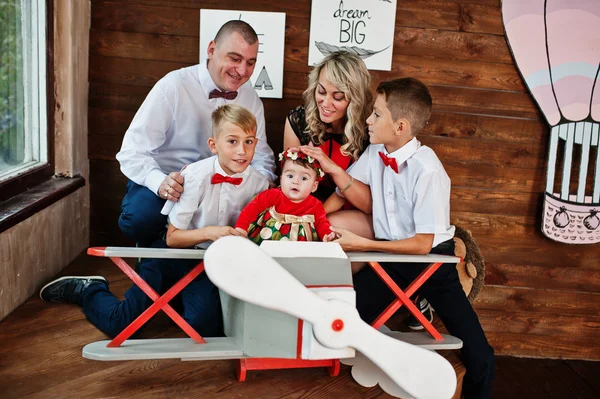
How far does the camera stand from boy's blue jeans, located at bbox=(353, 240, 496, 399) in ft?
6.33

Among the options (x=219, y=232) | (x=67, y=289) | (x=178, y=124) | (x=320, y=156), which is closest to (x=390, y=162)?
(x=320, y=156)

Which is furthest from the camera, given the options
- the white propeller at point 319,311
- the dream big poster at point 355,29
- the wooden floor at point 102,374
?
the dream big poster at point 355,29

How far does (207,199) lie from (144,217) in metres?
0.36

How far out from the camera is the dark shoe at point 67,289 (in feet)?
7.14

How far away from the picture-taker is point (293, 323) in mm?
1522

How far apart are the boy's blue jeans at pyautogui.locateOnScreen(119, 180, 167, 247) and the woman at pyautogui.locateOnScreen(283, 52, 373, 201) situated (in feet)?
2.06

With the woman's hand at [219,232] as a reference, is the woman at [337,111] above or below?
above

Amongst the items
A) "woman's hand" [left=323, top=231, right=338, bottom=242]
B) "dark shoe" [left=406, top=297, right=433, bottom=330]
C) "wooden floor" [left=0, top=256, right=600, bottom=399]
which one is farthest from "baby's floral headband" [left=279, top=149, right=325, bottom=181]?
"dark shoe" [left=406, top=297, right=433, bottom=330]

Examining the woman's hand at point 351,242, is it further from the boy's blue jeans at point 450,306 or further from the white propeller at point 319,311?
the white propeller at point 319,311

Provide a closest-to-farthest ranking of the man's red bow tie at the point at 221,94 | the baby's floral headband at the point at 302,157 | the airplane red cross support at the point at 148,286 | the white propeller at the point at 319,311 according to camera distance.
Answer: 1. the white propeller at the point at 319,311
2. the airplane red cross support at the point at 148,286
3. the baby's floral headband at the point at 302,157
4. the man's red bow tie at the point at 221,94

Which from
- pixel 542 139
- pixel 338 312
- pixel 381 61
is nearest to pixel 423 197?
pixel 338 312

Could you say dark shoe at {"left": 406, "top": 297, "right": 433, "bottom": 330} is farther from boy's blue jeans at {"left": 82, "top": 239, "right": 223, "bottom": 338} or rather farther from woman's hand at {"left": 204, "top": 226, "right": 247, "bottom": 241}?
woman's hand at {"left": 204, "top": 226, "right": 247, "bottom": 241}

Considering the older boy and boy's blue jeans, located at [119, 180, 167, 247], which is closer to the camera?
the older boy

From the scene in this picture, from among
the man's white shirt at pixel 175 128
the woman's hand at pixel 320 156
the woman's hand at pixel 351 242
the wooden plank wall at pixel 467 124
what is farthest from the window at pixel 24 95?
the woman's hand at pixel 351 242
